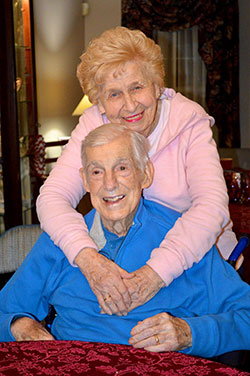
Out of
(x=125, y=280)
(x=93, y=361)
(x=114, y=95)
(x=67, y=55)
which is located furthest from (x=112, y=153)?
(x=67, y=55)

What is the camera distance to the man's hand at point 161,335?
51.8 inches

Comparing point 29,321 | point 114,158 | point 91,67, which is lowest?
point 29,321

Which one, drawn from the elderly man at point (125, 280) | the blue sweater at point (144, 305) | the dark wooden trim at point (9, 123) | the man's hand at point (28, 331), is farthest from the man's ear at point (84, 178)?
the dark wooden trim at point (9, 123)

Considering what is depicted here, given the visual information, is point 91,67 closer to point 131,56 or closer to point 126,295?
point 131,56

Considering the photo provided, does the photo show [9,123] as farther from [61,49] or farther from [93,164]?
[93,164]

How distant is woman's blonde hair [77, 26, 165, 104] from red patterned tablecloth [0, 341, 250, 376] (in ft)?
2.70

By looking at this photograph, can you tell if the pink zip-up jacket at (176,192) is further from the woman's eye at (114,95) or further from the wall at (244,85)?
the wall at (244,85)

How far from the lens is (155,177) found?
1.74m

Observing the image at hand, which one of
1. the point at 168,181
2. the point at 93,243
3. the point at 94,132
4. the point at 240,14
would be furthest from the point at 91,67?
the point at 240,14

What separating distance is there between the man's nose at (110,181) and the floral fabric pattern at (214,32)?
4571 mm

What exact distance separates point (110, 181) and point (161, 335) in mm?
440

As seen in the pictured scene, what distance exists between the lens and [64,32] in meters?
5.64

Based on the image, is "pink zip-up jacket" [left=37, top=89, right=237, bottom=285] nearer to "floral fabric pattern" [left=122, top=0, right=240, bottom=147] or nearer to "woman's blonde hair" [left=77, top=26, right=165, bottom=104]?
"woman's blonde hair" [left=77, top=26, right=165, bottom=104]

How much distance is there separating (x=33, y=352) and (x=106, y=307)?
0.90 ft
